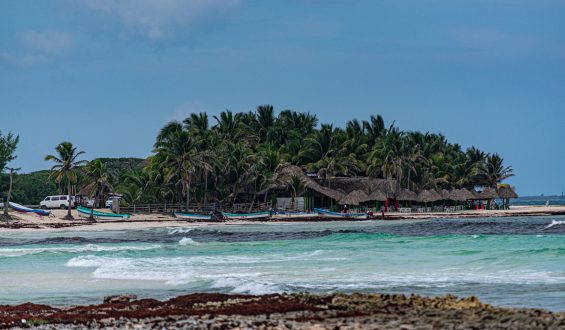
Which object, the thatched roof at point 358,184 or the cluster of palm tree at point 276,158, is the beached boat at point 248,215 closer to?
the cluster of palm tree at point 276,158

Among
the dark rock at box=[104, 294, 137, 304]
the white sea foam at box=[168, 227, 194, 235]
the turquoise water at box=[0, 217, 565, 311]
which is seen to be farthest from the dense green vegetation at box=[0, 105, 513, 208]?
the dark rock at box=[104, 294, 137, 304]

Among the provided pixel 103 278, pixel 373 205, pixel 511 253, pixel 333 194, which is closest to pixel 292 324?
pixel 103 278

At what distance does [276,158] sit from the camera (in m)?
68.1

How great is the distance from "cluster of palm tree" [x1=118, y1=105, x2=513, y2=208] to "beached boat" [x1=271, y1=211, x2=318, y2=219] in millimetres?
2393

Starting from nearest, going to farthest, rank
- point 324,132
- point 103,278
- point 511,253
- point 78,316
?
1. point 78,316
2. point 103,278
3. point 511,253
4. point 324,132

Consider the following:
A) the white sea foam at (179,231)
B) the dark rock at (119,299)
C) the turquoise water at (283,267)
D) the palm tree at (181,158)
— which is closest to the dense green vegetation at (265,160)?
the palm tree at (181,158)

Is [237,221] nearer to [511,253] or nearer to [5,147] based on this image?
[5,147]

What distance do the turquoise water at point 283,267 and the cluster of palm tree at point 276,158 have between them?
23279mm

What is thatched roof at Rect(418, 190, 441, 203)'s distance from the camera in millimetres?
75125

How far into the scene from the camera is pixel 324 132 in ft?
244

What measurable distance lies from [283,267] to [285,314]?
1056 cm

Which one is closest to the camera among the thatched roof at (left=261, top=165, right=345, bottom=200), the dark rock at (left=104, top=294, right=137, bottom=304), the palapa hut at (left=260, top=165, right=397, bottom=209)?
the dark rock at (left=104, top=294, right=137, bottom=304)

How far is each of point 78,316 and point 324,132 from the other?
2391 inches

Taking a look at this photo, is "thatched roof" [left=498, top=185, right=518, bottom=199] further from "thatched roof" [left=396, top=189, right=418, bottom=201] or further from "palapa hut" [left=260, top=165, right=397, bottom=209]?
"palapa hut" [left=260, top=165, right=397, bottom=209]
